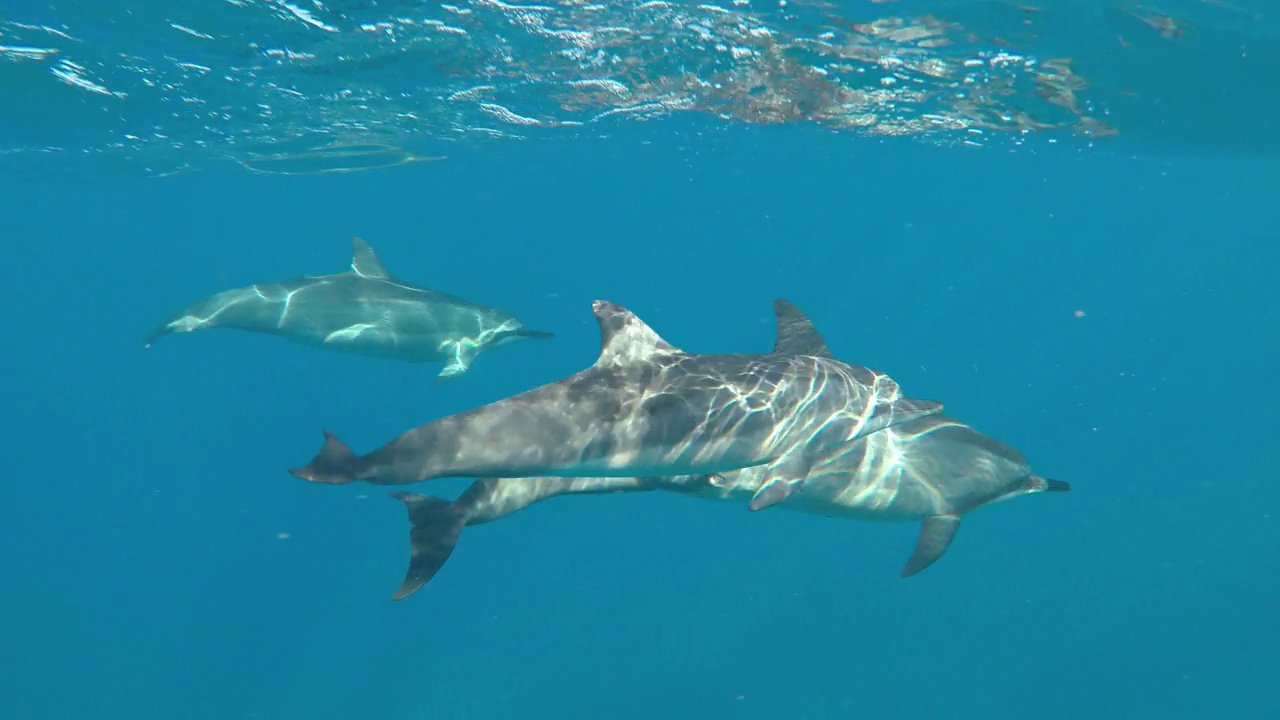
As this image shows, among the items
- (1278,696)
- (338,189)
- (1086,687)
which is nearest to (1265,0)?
(1086,687)

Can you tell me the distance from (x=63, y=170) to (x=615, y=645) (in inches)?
1188

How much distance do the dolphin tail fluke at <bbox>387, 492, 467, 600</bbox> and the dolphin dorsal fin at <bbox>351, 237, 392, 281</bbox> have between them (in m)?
8.87

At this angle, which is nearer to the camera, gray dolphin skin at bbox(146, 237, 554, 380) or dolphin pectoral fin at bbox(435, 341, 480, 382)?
gray dolphin skin at bbox(146, 237, 554, 380)

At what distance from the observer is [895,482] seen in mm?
9492

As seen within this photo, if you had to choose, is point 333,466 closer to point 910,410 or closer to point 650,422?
point 650,422

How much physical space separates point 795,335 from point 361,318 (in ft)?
28.3

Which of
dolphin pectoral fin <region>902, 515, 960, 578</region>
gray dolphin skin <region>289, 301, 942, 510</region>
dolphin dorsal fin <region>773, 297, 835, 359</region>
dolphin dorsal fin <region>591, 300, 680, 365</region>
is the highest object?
dolphin dorsal fin <region>591, 300, 680, 365</region>

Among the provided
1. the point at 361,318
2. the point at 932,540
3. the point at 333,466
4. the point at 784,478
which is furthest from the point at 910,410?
the point at 361,318

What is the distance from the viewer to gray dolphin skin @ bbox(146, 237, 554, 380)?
46.9 ft

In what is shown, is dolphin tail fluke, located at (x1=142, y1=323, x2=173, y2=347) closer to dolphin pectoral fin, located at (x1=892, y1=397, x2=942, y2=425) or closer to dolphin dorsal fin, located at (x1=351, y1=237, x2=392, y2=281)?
dolphin dorsal fin, located at (x1=351, y1=237, x2=392, y2=281)

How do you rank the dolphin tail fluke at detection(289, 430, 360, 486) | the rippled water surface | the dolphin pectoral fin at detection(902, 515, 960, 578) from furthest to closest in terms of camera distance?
the rippled water surface → the dolphin pectoral fin at detection(902, 515, 960, 578) → the dolphin tail fluke at detection(289, 430, 360, 486)

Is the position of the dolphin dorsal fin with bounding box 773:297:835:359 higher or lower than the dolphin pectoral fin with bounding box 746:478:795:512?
higher

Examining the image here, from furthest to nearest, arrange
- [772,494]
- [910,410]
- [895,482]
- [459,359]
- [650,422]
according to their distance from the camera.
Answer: [459,359]
[895,482]
[910,410]
[772,494]
[650,422]

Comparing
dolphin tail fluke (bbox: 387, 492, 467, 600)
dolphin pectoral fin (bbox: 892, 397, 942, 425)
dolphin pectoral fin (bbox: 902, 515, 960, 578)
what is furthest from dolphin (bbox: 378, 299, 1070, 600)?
dolphin pectoral fin (bbox: 892, 397, 942, 425)
